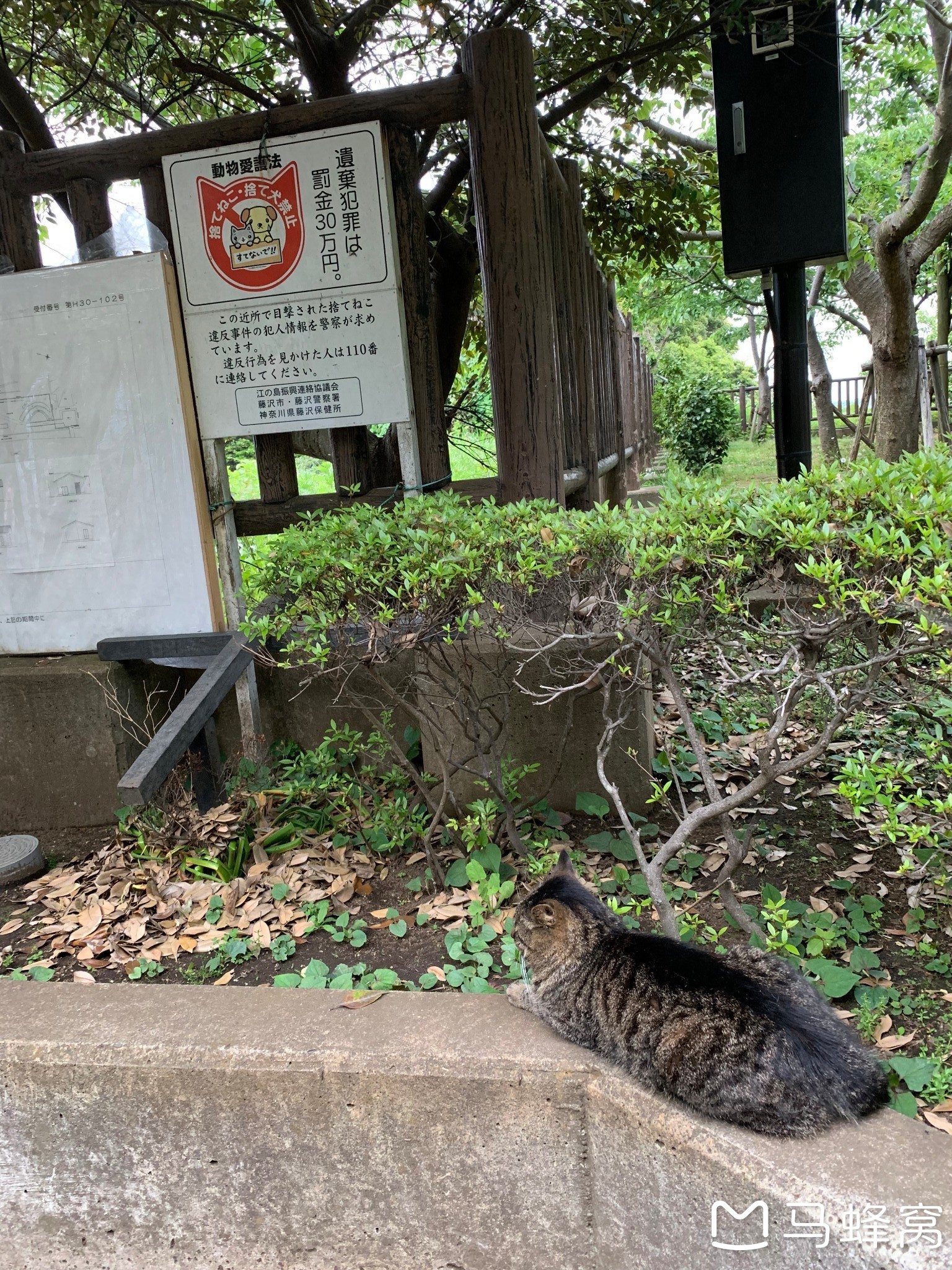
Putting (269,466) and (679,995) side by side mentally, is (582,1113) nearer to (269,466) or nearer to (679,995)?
(679,995)

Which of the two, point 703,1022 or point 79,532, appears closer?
point 703,1022

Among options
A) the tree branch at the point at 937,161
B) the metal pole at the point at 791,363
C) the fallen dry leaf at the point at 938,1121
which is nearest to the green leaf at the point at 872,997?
the fallen dry leaf at the point at 938,1121

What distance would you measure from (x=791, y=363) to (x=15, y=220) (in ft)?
12.7

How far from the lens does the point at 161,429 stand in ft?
13.0

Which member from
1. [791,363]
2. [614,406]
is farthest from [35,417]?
[614,406]

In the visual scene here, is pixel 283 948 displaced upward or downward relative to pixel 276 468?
downward

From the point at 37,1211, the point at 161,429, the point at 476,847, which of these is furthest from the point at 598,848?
the point at 161,429

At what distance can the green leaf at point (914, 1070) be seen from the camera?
2053 mm

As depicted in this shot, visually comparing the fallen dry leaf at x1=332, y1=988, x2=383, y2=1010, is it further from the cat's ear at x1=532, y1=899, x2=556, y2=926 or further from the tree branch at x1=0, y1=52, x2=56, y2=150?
the tree branch at x1=0, y1=52, x2=56, y2=150

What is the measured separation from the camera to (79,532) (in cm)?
414

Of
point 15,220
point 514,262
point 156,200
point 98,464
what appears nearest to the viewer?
point 514,262

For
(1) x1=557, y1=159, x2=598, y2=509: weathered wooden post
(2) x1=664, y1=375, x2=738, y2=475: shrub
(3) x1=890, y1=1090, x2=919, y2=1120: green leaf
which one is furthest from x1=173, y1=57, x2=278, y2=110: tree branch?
(2) x1=664, y1=375, x2=738, y2=475: shrub

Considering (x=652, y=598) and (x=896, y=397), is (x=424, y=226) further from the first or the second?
(x=896, y=397)

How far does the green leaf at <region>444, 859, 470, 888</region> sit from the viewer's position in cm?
320
